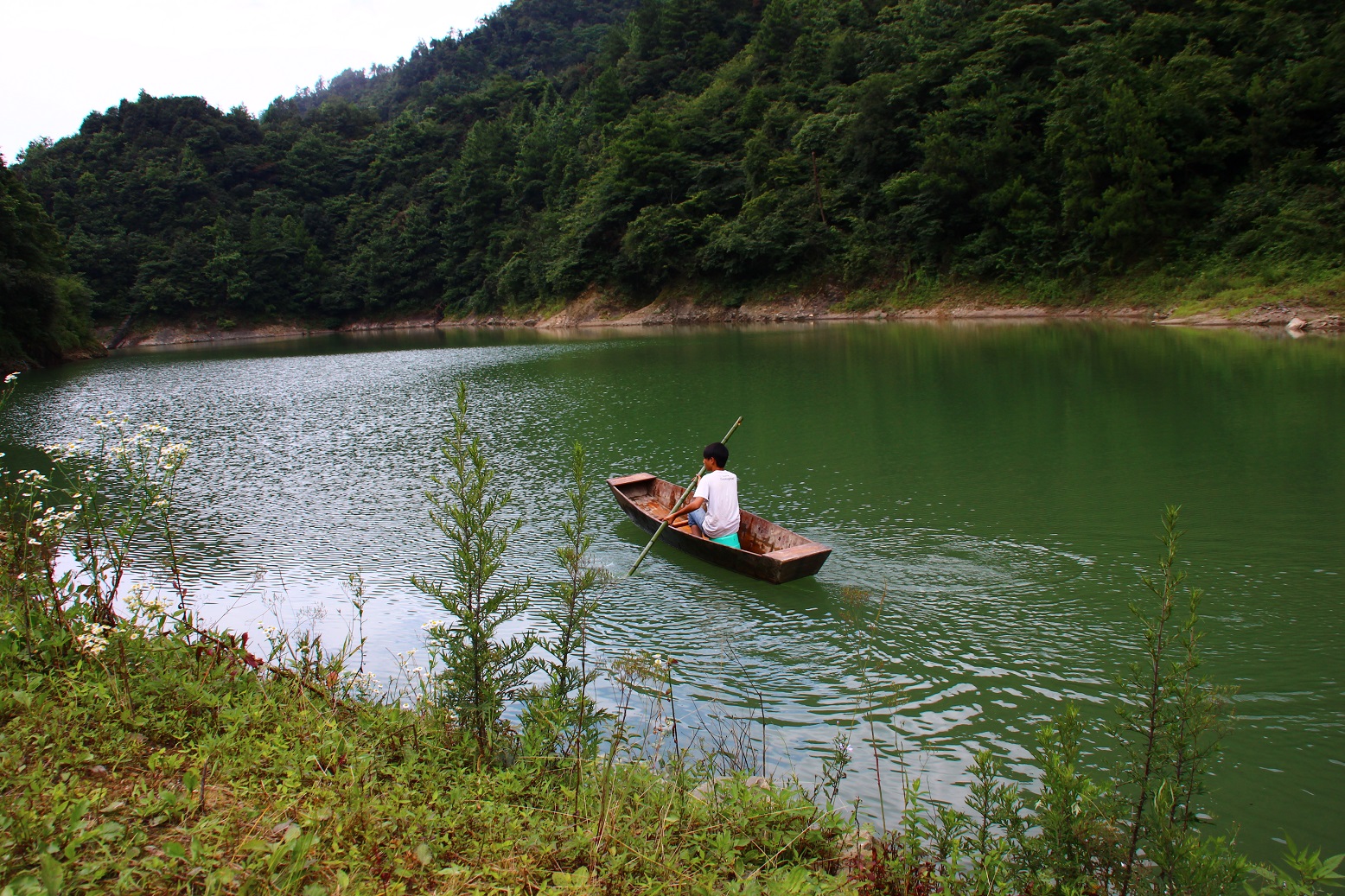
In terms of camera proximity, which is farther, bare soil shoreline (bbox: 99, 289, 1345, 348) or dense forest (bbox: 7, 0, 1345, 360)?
dense forest (bbox: 7, 0, 1345, 360)

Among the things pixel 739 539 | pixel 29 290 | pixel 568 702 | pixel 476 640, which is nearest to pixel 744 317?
pixel 29 290

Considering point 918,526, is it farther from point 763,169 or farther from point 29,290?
point 763,169

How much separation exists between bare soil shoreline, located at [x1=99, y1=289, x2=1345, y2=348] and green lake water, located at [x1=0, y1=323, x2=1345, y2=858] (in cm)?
449

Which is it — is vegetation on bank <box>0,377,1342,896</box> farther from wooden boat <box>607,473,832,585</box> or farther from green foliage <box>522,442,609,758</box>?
wooden boat <box>607,473,832,585</box>

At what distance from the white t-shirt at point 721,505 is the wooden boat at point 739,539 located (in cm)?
27

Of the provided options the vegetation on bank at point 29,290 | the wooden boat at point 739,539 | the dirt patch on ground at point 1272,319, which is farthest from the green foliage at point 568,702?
the vegetation on bank at point 29,290

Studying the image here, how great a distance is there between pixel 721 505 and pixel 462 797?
5.51 metres

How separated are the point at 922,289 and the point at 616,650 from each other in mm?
37027

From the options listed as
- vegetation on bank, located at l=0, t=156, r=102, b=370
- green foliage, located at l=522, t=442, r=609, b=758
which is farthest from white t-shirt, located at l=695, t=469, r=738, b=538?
vegetation on bank, located at l=0, t=156, r=102, b=370

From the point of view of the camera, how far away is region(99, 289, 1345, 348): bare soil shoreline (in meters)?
26.0

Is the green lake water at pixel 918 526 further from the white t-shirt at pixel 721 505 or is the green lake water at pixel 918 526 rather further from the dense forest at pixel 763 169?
the dense forest at pixel 763 169

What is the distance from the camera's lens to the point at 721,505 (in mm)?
8688

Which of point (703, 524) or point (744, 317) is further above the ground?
point (744, 317)

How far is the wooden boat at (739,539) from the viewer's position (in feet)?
25.1
